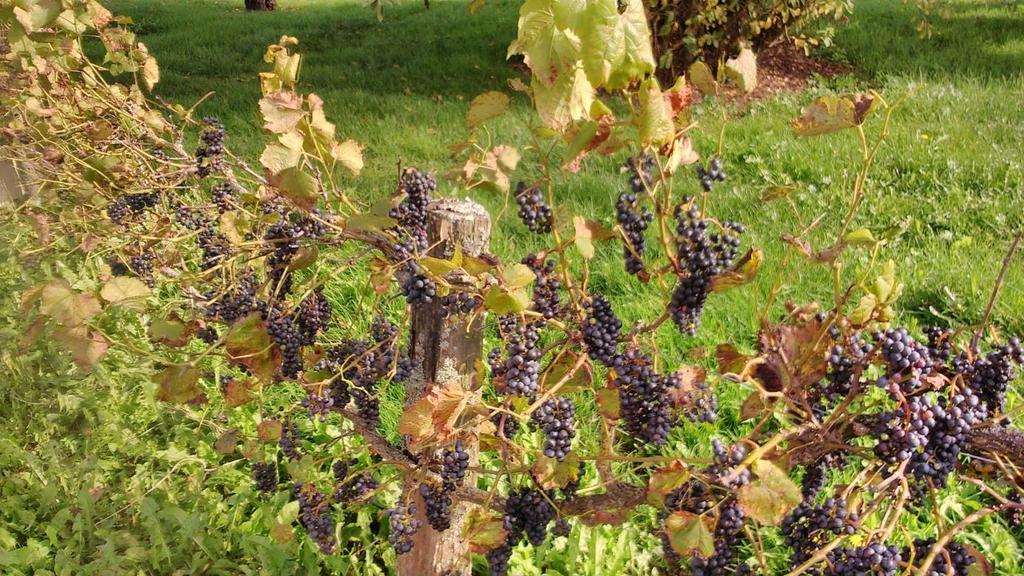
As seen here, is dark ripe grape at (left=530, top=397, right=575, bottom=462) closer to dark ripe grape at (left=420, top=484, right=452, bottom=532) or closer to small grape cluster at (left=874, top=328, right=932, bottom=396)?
dark ripe grape at (left=420, top=484, right=452, bottom=532)

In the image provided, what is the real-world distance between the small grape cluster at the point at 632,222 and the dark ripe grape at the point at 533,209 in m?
0.14

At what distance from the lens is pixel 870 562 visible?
0.95 m

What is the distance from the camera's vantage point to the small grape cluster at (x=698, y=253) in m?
1.00

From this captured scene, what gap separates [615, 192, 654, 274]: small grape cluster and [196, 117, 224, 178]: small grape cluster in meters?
1.08

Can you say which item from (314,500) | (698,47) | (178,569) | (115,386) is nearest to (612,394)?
(314,500)

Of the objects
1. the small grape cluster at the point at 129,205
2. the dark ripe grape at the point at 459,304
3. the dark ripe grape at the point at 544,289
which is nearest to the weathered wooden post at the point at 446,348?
the dark ripe grape at the point at 459,304

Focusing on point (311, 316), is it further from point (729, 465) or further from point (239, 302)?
point (729, 465)

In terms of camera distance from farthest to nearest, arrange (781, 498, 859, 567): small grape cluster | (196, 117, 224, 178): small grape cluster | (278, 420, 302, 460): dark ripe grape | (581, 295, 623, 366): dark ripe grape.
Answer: (196, 117, 224, 178): small grape cluster, (278, 420, 302, 460): dark ripe grape, (581, 295, 623, 366): dark ripe grape, (781, 498, 859, 567): small grape cluster

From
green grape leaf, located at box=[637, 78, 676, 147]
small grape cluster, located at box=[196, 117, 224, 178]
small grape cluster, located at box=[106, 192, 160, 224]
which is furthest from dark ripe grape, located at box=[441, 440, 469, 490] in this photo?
small grape cluster, located at box=[106, 192, 160, 224]

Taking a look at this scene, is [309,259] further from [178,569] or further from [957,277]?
[957,277]

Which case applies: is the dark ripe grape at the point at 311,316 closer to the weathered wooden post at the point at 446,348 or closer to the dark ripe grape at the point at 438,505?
the weathered wooden post at the point at 446,348

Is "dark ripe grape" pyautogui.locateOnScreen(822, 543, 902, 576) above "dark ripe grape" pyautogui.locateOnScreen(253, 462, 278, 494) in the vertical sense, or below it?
above

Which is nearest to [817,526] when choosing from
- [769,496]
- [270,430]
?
[769,496]

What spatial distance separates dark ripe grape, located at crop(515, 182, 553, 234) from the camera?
1.15 meters
